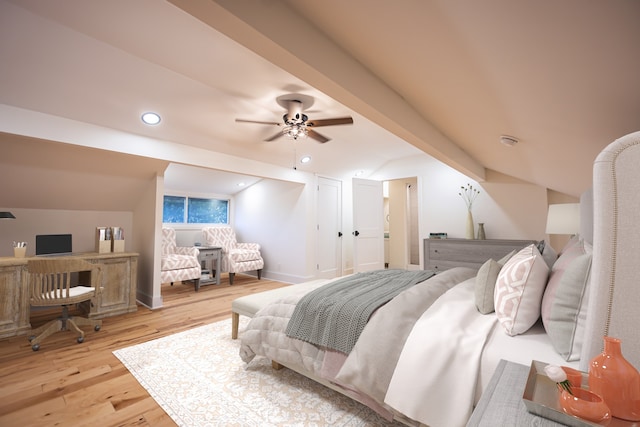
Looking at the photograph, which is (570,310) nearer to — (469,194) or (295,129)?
(295,129)

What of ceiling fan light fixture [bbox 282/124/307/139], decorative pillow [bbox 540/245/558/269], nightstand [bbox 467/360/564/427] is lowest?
nightstand [bbox 467/360/564/427]

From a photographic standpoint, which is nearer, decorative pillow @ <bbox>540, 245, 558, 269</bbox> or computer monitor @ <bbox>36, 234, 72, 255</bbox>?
decorative pillow @ <bbox>540, 245, 558, 269</bbox>

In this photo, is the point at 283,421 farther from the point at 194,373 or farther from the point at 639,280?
the point at 639,280

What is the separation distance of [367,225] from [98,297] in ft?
14.3

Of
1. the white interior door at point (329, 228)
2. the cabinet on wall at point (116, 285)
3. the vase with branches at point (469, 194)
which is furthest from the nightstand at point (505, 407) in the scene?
the white interior door at point (329, 228)

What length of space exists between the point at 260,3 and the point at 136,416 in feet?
7.51

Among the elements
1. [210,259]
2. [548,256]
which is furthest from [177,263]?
[548,256]

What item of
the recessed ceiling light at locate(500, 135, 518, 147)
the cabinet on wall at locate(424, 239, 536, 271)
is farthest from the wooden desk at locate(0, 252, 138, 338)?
the cabinet on wall at locate(424, 239, 536, 271)

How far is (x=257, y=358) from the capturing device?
2432 millimetres

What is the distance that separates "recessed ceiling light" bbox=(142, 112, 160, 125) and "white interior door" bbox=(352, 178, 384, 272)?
3.50 m

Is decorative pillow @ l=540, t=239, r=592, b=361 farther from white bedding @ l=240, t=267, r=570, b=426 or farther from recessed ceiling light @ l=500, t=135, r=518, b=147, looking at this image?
recessed ceiling light @ l=500, t=135, r=518, b=147

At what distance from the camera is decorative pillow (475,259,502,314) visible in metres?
1.62

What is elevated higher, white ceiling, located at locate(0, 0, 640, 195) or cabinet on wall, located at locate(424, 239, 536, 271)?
white ceiling, located at locate(0, 0, 640, 195)

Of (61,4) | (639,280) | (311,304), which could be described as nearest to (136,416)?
(311,304)
